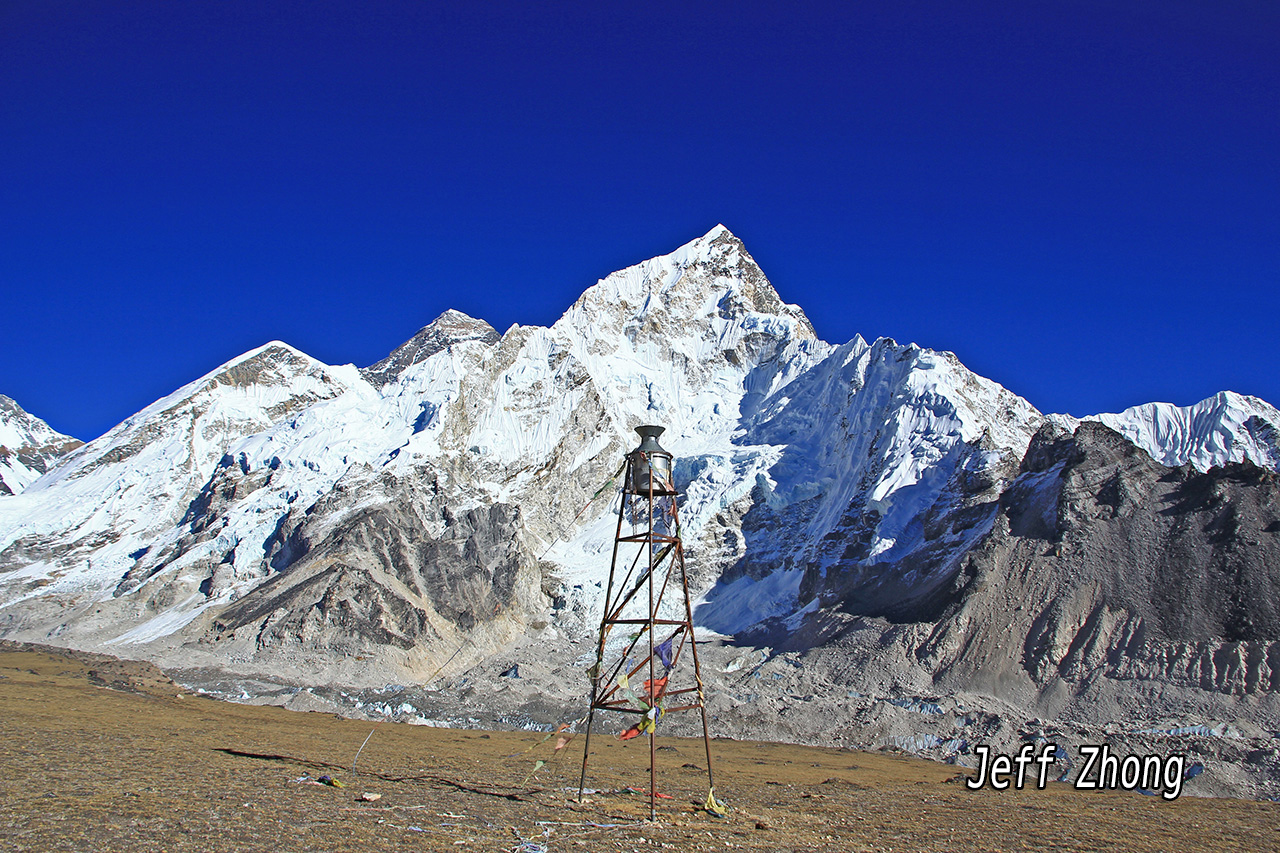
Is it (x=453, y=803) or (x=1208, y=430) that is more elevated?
(x=1208, y=430)

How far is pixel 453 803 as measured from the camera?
22047 millimetres

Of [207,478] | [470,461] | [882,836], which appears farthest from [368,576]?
[882,836]

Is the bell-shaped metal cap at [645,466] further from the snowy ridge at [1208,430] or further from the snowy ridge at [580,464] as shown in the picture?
the snowy ridge at [1208,430]

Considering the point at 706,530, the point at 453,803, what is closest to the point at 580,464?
the point at 706,530

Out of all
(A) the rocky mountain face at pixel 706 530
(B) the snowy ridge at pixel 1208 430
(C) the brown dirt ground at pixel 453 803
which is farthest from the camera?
(B) the snowy ridge at pixel 1208 430

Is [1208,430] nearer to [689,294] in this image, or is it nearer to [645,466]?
[689,294]

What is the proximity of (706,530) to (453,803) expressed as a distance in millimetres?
102040

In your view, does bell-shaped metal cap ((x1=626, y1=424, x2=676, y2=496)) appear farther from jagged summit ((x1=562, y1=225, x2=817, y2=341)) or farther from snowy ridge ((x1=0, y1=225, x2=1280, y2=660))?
jagged summit ((x1=562, y1=225, x2=817, y2=341))

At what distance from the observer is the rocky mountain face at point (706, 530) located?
64.5m

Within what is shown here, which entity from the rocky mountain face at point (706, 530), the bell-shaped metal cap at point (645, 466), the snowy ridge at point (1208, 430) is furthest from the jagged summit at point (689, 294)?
the bell-shaped metal cap at point (645, 466)

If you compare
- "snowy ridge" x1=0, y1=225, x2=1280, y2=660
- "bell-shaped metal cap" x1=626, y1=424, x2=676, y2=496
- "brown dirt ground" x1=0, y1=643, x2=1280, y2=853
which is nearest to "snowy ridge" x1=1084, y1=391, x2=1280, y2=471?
"snowy ridge" x1=0, y1=225, x2=1280, y2=660

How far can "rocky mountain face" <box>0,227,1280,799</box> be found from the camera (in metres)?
64.5

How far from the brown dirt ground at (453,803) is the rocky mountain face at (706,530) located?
24.6m

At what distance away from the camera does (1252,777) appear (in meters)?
42.7
